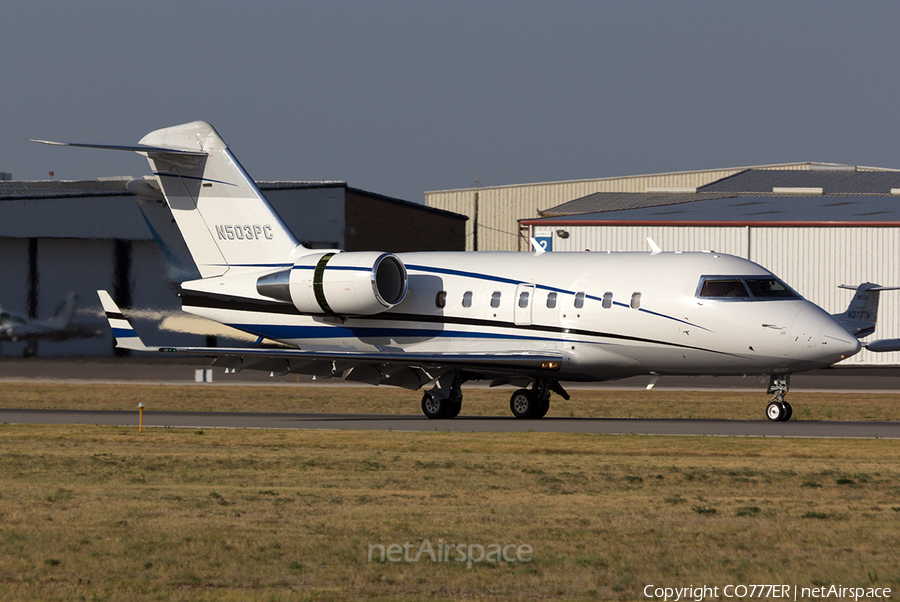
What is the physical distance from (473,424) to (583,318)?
3535 millimetres

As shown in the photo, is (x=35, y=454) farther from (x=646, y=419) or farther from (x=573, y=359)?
(x=646, y=419)

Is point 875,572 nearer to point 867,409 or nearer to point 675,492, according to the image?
point 675,492

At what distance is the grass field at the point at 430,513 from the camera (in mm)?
9562

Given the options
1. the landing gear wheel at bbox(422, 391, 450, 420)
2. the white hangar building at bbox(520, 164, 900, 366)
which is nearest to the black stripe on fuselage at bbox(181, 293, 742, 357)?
the landing gear wheel at bbox(422, 391, 450, 420)

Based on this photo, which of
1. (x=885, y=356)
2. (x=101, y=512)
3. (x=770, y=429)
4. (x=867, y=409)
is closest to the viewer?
(x=101, y=512)

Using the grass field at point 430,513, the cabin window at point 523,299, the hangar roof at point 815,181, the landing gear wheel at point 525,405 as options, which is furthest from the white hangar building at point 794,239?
the grass field at point 430,513

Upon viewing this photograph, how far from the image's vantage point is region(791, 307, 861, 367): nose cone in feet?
77.0

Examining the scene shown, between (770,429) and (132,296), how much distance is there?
41.5 metres

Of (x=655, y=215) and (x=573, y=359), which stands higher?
(x=655, y=215)

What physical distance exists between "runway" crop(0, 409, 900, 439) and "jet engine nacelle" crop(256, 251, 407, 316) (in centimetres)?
282

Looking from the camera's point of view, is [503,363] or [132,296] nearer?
[503,363]

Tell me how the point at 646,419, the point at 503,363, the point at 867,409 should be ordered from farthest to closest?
the point at 867,409 < the point at 646,419 < the point at 503,363

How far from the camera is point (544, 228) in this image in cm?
5856

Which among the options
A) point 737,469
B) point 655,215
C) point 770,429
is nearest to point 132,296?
point 655,215
